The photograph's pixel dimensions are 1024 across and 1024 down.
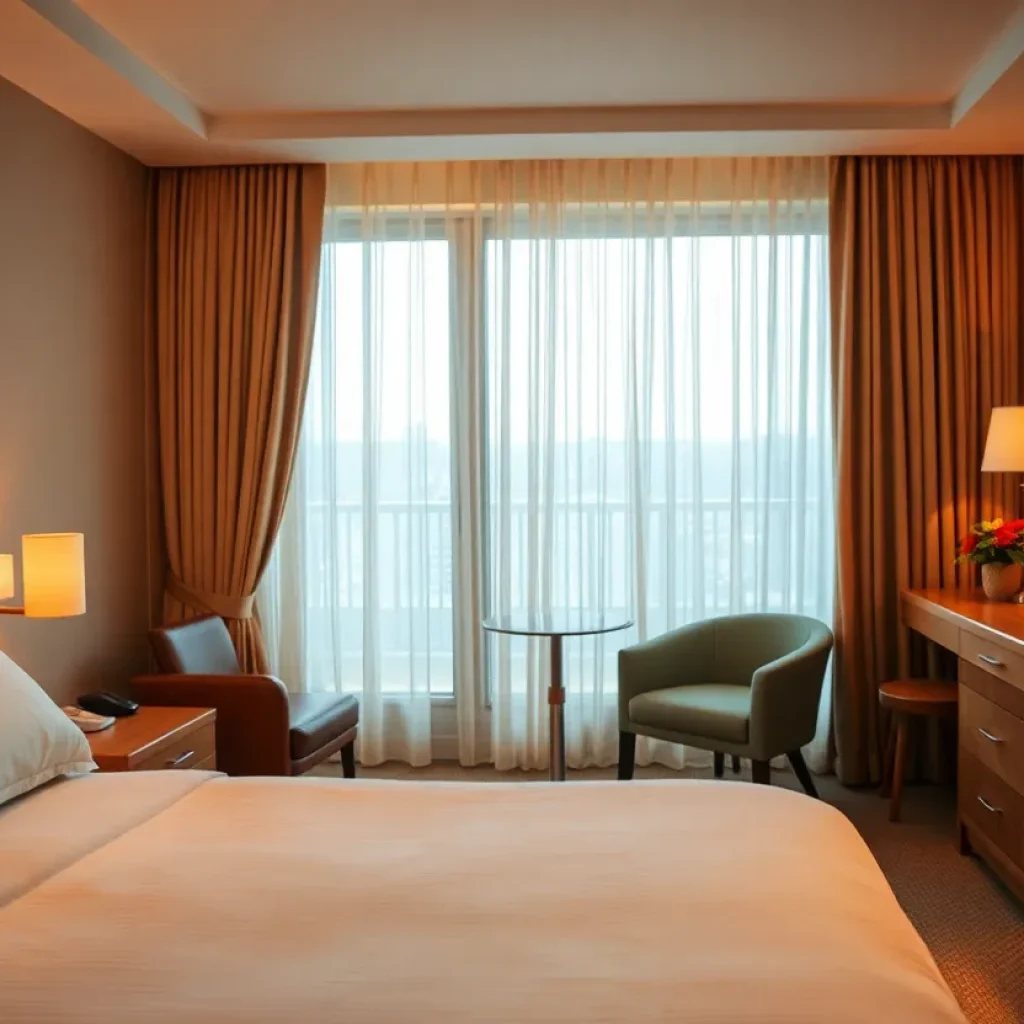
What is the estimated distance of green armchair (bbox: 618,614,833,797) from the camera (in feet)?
12.9

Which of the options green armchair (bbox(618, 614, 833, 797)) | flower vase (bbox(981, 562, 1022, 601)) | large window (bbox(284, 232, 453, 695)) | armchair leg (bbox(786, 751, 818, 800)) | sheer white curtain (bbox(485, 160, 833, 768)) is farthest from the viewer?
large window (bbox(284, 232, 453, 695))

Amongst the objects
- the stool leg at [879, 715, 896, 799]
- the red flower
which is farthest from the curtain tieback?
the red flower

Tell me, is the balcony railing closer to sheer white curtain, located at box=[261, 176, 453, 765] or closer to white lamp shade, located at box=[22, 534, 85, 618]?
sheer white curtain, located at box=[261, 176, 453, 765]

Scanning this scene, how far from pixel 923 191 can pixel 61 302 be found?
3.46 m

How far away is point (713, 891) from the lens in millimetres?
1909

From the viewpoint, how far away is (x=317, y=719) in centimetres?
402

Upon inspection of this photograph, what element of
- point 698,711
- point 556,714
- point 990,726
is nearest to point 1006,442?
point 990,726

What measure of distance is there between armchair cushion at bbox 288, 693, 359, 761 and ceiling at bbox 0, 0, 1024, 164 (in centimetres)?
220

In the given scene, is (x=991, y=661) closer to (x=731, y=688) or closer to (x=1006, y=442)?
(x=1006, y=442)

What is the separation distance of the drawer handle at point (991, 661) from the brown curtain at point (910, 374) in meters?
1.02

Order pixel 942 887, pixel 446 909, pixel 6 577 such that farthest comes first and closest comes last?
pixel 942 887
pixel 6 577
pixel 446 909

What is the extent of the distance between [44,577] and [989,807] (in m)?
3.04

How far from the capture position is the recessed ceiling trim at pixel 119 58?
3089 millimetres

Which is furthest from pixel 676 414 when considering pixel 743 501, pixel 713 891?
pixel 713 891
